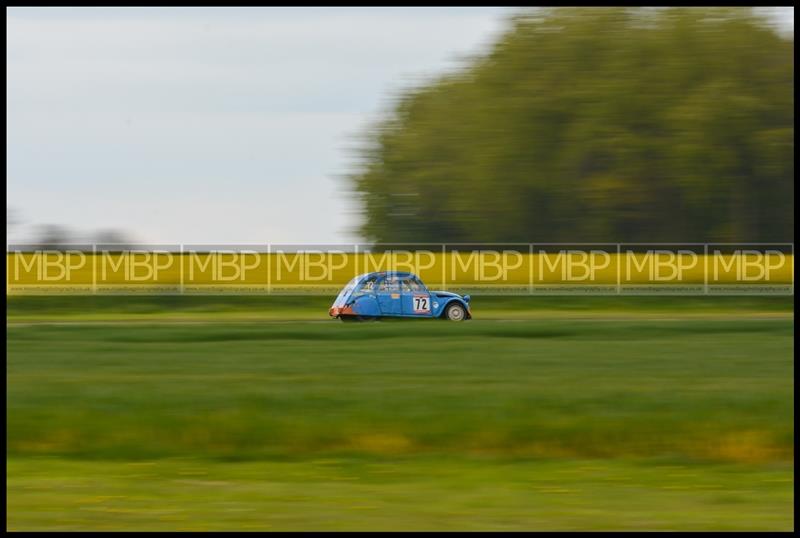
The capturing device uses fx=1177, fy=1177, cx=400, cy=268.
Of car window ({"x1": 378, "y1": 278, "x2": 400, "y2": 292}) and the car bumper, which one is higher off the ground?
car window ({"x1": 378, "y1": 278, "x2": 400, "y2": 292})

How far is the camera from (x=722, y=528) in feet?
24.1

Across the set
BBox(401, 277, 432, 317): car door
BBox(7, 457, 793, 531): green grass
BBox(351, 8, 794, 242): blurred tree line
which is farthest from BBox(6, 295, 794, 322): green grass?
BBox(7, 457, 793, 531): green grass

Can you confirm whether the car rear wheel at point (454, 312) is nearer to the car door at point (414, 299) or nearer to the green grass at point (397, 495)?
the car door at point (414, 299)

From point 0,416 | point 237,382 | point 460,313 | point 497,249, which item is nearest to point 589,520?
point 0,416

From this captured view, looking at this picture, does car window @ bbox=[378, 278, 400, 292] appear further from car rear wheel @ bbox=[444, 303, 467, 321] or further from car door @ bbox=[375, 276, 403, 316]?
car rear wheel @ bbox=[444, 303, 467, 321]

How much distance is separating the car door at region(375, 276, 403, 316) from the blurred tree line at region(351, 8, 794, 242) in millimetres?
21473

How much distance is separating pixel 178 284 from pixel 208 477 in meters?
26.4

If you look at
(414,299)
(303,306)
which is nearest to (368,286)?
(414,299)

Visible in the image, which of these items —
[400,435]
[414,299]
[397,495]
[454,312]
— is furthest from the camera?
[454,312]

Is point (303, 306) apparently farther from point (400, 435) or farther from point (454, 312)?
point (400, 435)

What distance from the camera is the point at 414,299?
25.1 metres

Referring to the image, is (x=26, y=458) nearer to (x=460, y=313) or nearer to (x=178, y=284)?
(x=460, y=313)

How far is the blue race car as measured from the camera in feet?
81.0

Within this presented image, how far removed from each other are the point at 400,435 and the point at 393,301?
1440 cm
